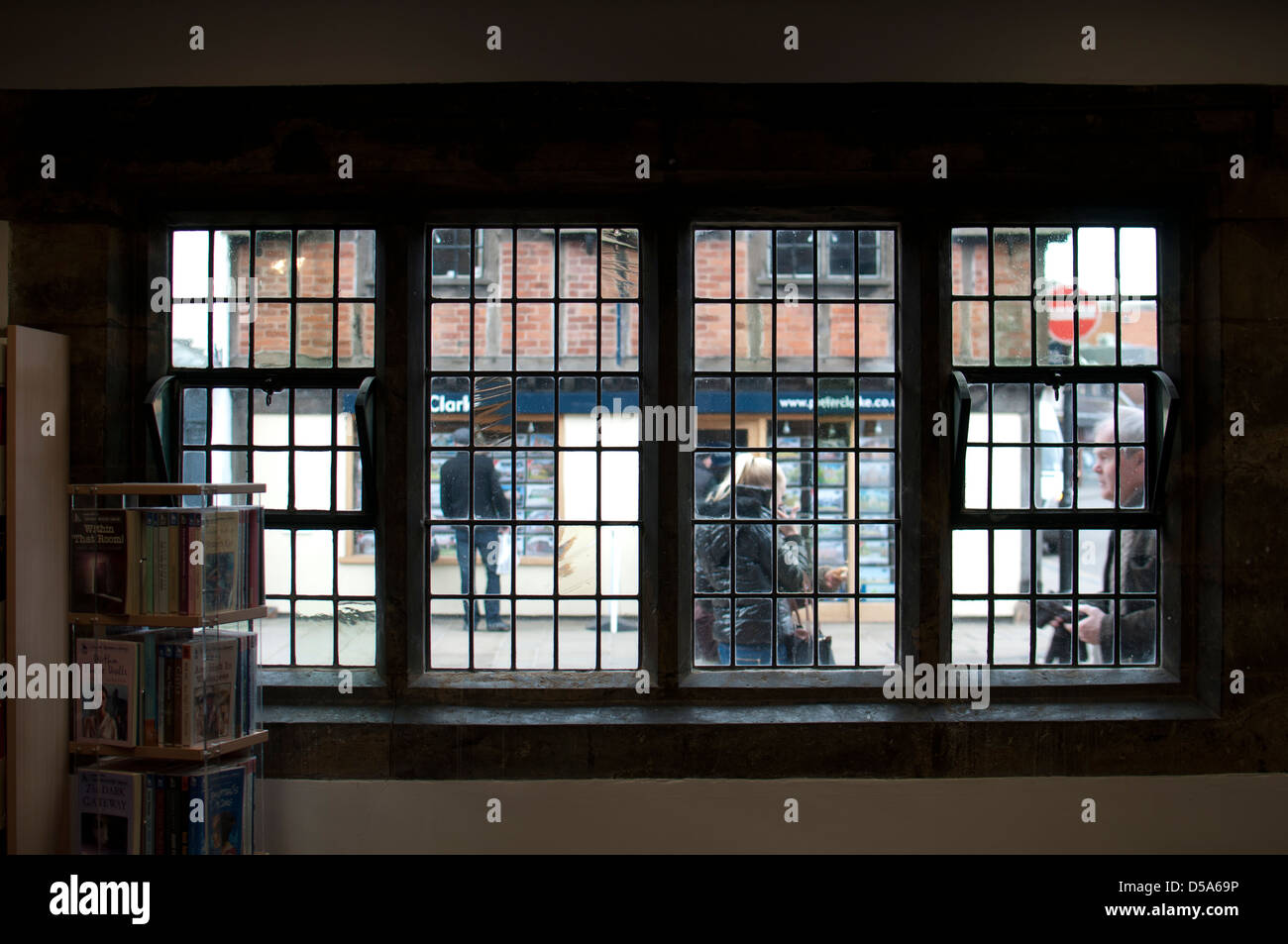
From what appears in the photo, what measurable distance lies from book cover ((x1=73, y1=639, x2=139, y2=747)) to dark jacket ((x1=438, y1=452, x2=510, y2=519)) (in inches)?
49.0

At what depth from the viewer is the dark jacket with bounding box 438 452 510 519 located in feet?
12.0

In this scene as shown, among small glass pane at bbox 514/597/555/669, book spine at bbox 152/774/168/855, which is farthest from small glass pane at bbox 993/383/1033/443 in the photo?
book spine at bbox 152/774/168/855

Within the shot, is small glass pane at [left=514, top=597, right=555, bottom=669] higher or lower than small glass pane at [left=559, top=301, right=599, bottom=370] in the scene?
lower

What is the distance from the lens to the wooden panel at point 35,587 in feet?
9.89

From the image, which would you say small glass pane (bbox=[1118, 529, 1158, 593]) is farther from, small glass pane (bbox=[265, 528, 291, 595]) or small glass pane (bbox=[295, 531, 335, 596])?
small glass pane (bbox=[265, 528, 291, 595])

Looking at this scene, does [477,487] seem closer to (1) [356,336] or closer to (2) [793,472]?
(1) [356,336]

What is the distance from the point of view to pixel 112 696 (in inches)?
120

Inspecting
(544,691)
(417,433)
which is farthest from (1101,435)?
(417,433)

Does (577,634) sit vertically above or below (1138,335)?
below

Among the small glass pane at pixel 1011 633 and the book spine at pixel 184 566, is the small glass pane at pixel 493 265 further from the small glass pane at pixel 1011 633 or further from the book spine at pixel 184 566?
the small glass pane at pixel 1011 633

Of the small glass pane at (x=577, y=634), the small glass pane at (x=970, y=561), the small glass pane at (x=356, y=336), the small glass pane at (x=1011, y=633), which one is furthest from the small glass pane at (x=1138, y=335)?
the small glass pane at (x=356, y=336)

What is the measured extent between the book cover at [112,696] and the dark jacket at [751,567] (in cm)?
208

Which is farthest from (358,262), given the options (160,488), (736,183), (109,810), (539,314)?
(109,810)

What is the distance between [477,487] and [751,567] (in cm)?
118
